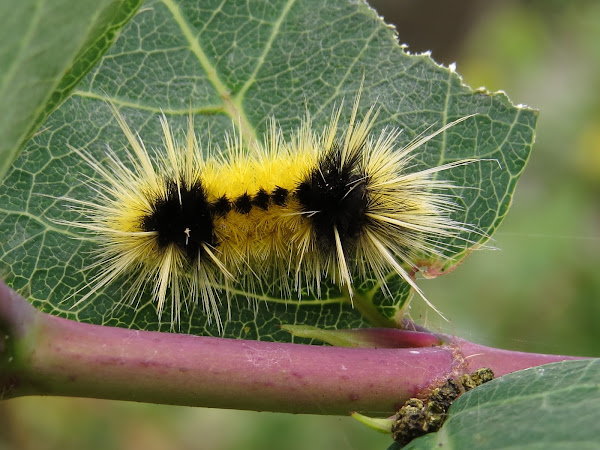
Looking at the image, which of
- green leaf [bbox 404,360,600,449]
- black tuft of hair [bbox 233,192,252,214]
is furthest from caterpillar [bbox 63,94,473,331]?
green leaf [bbox 404,360,600,449]

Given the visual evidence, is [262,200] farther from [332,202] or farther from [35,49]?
[35,49]

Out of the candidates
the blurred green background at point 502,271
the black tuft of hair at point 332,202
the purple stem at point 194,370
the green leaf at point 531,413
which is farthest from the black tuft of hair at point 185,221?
the green leaf at point 531,413

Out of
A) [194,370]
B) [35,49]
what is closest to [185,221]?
[194,370]

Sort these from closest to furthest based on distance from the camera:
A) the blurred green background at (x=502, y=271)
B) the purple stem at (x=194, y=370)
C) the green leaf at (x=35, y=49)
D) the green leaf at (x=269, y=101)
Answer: the green leaf at (x=35, y=49) → the purple stem at (x=194, y=370) → the green leaf at (x=269, y=101) → the blurred green background at (x=502, y=271)

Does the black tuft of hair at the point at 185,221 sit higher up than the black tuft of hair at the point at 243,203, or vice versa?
the black tuft of hair at the point at 243,203

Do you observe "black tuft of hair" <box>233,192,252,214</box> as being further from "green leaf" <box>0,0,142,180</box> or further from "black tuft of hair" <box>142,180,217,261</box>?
"green leaf" <box>0,0,142,180</box>

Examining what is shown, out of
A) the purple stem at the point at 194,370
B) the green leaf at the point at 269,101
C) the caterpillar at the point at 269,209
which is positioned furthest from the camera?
the caterpillar at the point at 269,209

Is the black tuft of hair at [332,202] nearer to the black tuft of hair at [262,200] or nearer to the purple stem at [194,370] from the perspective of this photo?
the black tuft of hair at [262,200]

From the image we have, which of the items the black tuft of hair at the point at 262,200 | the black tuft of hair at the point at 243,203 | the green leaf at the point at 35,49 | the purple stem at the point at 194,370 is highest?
the black tuft of hair at the point at 262,200
